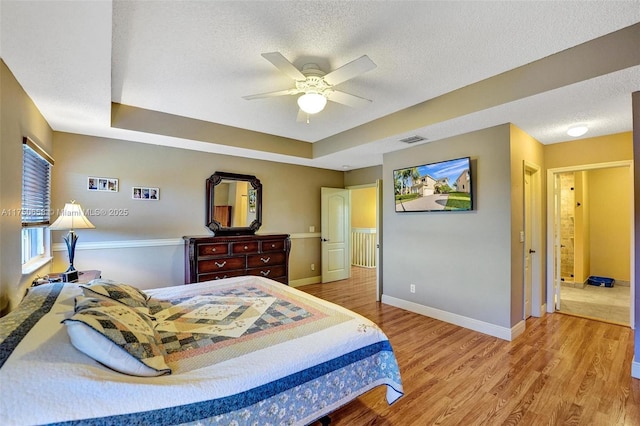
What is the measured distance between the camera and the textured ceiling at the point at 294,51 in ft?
5.64

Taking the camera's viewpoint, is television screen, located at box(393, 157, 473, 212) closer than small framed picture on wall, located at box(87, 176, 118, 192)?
Yes

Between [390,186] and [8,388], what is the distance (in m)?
4.15

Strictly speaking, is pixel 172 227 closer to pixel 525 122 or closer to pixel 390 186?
pixel 390 186

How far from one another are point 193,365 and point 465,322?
3258 millimetres

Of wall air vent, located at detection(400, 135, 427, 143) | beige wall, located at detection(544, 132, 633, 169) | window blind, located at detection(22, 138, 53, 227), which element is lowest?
window blind, located at detection(22, 138, 53, 227)

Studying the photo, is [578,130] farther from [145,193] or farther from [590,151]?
[145,193]

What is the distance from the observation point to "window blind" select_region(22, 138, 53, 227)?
2434 millimetres

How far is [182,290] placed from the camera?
2.54 m

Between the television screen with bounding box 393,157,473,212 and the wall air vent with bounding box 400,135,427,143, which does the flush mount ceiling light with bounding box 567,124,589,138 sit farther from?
the wall air vent with bounding box 400,135,427,143

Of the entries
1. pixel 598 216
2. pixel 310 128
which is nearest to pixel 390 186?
pixel 310 128

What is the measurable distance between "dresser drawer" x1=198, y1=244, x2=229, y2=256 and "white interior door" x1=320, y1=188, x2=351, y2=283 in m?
2.24

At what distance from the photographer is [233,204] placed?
4738 millimetres

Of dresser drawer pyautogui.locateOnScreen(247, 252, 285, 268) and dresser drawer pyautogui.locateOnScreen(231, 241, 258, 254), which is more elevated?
dresser drawer pyautogui.locateOnScreen(231, 241, 258, 254)

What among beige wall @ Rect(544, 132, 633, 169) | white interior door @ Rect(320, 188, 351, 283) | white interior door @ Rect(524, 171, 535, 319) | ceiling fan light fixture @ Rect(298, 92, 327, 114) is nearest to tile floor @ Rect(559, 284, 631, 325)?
white interior door @ Rect(524, 171, 535, 319)
